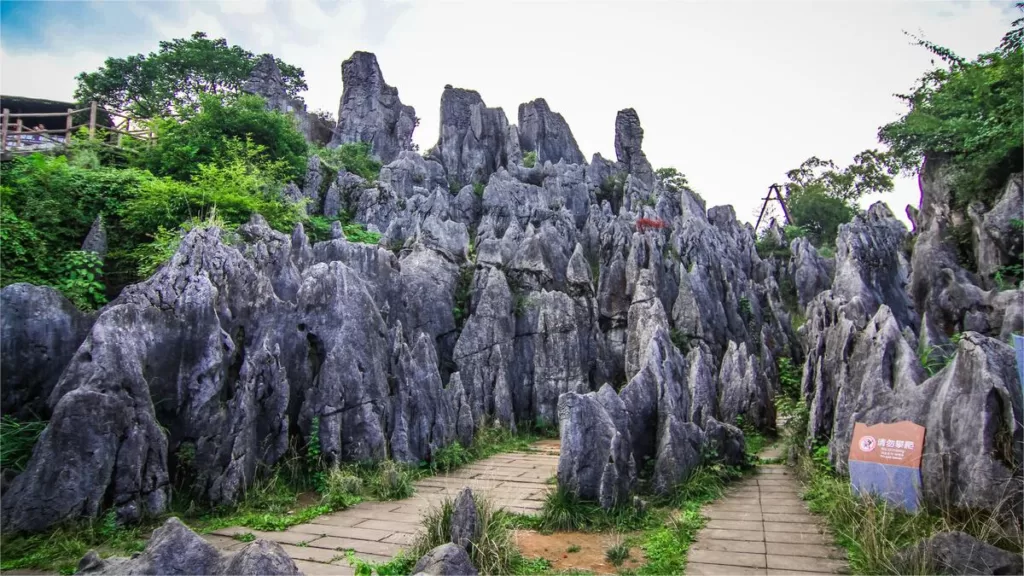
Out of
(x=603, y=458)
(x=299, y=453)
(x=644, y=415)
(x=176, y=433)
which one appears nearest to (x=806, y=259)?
(x=644, y=415)

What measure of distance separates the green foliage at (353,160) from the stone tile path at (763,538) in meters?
23.8

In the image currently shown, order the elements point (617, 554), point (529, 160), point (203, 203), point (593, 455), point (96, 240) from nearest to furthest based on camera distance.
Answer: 1. point (617, 554)
2. point (593, 455)
3. point (96, 240)
4. point (203, 203)
5. point (529, 160)

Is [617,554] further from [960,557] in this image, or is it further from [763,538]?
[960,557]

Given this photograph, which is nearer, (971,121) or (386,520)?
(386,520)

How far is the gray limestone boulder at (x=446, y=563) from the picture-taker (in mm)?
4848

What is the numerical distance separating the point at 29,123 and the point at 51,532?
1673 cm

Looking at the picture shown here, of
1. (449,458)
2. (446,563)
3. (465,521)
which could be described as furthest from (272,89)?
(446,563)

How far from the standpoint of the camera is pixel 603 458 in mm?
7926

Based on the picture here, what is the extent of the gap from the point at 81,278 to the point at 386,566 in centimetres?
772

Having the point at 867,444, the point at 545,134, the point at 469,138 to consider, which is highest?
the point at 545,134

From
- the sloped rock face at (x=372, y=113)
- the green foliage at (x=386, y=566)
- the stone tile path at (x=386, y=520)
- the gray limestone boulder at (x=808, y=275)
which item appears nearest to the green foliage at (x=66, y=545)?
the stone tile path at (x=386, y=520)

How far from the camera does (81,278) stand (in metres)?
9.64

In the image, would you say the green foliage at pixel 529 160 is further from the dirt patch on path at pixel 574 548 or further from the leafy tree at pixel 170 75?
the dirt patch on path at pixel 574 548

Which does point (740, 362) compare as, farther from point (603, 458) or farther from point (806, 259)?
point (806, 259)
